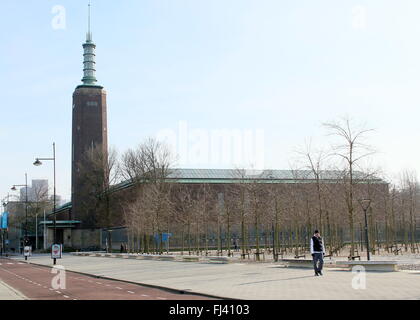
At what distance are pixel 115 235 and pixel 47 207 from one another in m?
37.3

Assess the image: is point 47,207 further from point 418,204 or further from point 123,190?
point 418,204

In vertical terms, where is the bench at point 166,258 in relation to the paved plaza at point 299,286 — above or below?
below

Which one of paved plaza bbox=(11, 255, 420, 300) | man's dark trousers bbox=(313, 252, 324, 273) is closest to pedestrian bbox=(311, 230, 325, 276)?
man's dark trousers bbox=(313, 252, 324, 273)

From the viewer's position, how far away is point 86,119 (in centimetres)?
9931

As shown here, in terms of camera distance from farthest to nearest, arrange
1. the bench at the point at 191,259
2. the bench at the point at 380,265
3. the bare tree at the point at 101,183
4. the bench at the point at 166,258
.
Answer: the bare tree at the point at 101,183 → the bench at the point at 166,258 → the bench at the point at 191,259 → the bench at the point at 380,265

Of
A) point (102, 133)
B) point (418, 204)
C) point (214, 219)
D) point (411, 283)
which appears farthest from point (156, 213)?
point (102, 133)

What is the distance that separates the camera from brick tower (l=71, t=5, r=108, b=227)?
97.4 meters

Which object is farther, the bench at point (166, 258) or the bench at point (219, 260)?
the bench at point (166, 258)

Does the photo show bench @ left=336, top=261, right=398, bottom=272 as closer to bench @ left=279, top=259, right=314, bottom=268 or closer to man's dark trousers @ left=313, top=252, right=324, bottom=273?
→ man's dark trousers @ left=313, top=252, right=324, bottom=273

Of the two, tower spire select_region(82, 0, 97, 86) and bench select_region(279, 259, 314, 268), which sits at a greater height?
tower spire select_region(82, 0, 97, 86)

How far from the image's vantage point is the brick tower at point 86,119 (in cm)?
9738

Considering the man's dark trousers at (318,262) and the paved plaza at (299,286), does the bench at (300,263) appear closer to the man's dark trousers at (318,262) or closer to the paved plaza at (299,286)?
the paved plaza at (299,286)

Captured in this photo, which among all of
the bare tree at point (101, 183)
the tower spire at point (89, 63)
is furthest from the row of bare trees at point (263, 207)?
the tower spire at point (89, 63)
